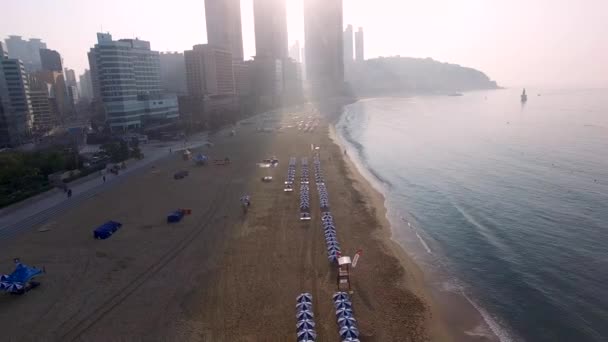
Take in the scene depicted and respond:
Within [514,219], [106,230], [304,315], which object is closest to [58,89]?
[106,230]

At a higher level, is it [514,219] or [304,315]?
[304,315]

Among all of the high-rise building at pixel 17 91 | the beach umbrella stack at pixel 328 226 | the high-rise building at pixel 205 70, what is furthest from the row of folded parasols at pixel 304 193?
the high-rise building at pixel 205 70

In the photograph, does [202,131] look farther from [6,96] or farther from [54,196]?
[54,196]

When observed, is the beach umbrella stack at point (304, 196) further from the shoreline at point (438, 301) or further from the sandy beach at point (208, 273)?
the shoreline at point (438, 301)

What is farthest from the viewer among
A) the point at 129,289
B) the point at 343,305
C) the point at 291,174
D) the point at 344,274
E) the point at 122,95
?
the point at 122,95

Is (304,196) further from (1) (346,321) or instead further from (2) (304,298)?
(1) (346,321)

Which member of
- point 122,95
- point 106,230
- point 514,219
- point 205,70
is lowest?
point 514,219

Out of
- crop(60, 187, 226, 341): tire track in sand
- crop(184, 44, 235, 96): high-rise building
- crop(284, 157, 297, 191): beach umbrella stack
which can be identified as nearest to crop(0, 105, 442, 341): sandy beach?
crop(60, 187, 226, 341): tire track in sand
